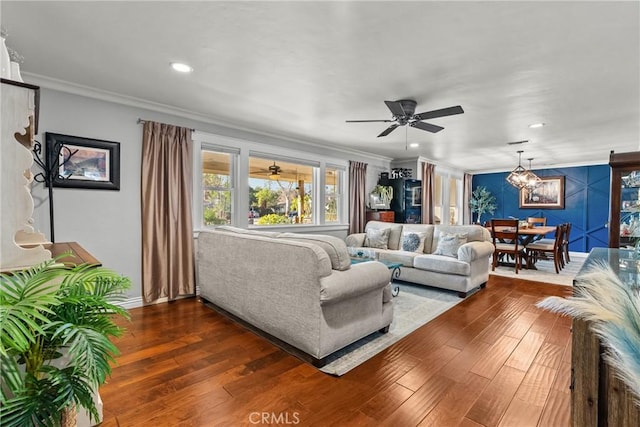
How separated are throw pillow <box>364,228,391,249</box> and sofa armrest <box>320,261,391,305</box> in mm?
2635

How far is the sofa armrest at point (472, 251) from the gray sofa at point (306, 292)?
178 cm

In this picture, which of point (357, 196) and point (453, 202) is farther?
point (453, 202)

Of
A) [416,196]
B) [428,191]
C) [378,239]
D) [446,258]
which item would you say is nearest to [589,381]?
[446,258]

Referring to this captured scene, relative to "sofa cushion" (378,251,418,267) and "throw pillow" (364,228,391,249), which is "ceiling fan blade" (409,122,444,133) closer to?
"sofa cushion" (378,251,418,267)

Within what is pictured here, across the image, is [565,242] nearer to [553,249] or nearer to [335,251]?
[553,249]

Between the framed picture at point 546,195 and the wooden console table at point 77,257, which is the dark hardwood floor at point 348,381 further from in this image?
the framed picture at point 546,195

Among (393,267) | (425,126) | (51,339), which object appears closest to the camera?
(51,339)

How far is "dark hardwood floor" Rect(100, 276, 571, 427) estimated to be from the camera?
5.67 feet

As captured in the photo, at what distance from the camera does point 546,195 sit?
8.35 metres

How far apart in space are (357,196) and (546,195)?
5.89m

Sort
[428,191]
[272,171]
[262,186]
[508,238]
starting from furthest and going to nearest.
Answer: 1. [428,191]
2. [508,238]
3. [272,171]
4. [262,186]

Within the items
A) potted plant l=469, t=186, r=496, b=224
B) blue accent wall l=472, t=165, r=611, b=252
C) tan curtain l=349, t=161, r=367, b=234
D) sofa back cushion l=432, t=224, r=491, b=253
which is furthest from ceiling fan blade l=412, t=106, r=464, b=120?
potted plant l=469, t=186, r=496, b=224

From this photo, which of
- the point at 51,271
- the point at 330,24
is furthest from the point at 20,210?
the point at 330,24

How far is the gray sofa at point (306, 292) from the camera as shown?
2191 millimetres
